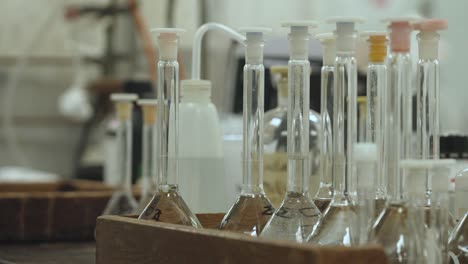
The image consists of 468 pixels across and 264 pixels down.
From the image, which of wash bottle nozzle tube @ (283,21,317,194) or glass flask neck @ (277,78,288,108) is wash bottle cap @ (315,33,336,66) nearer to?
wash bottle nozzle tube @ (283,21,317,194)

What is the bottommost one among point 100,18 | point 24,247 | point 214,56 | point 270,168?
point 24,247

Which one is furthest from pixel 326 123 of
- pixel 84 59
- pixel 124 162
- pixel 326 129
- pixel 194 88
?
pixel 84 59

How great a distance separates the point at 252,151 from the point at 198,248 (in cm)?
11

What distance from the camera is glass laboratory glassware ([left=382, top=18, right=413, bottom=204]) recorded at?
48 centimetres

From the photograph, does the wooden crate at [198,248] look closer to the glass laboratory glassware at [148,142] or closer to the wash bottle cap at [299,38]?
the wash bottle cap at [299,38]

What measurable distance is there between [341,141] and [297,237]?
63 millimetres

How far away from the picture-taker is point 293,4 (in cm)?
219

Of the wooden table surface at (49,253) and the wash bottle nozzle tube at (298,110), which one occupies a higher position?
the wash bottle nozzle tube at (298,110)

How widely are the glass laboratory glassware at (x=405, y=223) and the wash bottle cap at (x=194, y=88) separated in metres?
0.35

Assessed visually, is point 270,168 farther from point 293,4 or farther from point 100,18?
point 100,18

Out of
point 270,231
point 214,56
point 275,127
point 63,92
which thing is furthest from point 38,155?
point 270,231

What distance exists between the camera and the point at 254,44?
0.59 m

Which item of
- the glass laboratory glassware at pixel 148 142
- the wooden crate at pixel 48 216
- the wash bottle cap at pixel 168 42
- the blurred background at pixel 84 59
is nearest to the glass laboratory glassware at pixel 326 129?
the wash bottle cap at pixel 168 42

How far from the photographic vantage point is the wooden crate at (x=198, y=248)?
0.42 m
